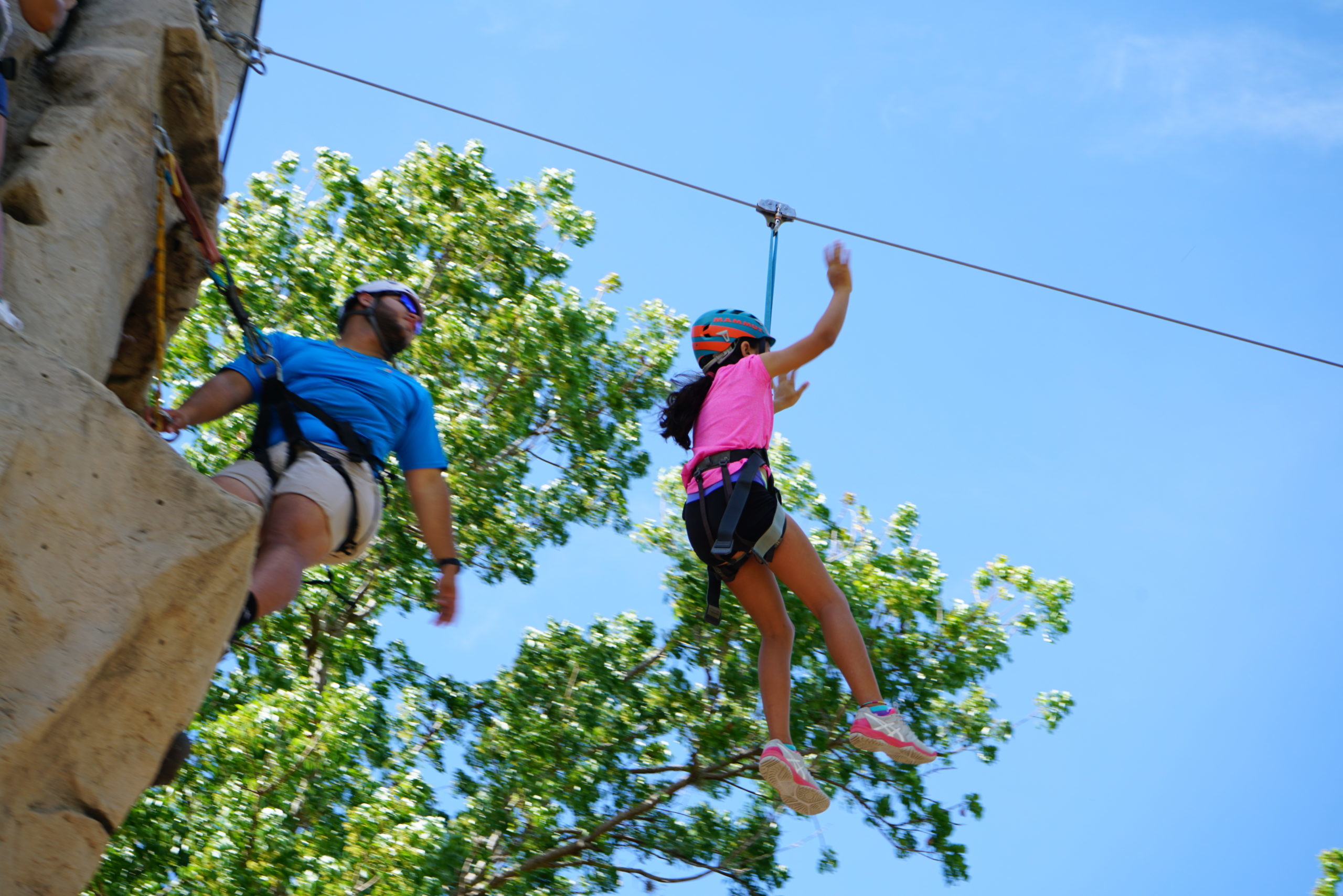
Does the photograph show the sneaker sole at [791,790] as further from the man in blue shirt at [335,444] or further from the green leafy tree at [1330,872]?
the green leafy tree at [1330,872]

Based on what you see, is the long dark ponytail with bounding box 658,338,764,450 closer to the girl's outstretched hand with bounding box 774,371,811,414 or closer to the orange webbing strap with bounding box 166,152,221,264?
the girl's outstretched hand with bounding box 774,371,811,414

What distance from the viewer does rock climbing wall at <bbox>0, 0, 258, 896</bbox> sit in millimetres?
3215

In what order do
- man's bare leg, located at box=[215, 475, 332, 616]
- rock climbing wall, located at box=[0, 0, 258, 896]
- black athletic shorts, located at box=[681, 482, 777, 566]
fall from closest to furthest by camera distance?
rock climbing wall, located at box=[0, 0, 258, 896]
man's bare leg, located at box=[215, 475, 332, 616]
black athletic shorts, located at box=[681, 482, 777, 566]

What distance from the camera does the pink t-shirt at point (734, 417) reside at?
493 cm

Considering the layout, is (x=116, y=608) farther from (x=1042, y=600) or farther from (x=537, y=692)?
(x=1042, y=600)

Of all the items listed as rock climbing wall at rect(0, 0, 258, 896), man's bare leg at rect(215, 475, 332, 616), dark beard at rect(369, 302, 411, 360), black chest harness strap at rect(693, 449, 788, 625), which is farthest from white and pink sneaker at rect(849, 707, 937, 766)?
rock climbing wall at rect(0, 0, 258, 896)

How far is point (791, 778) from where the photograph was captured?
4.59 meters

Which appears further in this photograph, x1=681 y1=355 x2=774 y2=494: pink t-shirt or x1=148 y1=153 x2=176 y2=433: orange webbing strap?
x1=681 y1=355 x2=774 y2=494: pink t-shirt

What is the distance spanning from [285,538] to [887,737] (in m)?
2.07

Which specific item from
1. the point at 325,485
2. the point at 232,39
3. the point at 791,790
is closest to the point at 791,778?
the point at 791,790

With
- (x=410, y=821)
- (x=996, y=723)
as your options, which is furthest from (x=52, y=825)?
(x=996, y=723)

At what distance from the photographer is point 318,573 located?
10.2 metres

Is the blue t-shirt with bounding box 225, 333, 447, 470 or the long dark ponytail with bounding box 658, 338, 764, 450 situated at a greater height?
the long dark ponytail with bounding box 658, 338, 764, 450

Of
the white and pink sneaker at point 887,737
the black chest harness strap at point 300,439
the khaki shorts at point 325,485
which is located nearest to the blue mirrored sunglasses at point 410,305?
the black chest harness strap at point 300,439
